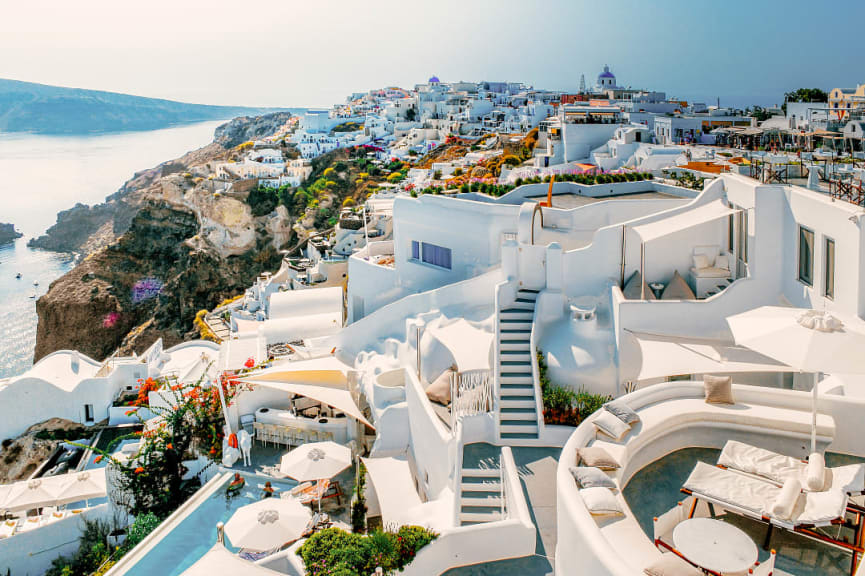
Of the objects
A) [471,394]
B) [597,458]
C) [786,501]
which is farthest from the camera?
[471,394]

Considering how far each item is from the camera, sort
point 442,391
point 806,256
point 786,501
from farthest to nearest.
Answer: point 442,391, point 806,256, point 786,501

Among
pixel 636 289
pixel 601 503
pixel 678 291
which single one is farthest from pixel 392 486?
pixel 678 291

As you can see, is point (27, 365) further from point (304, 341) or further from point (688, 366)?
point (688, 366)

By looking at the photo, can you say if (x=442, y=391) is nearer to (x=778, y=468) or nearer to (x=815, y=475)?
(x=778, y=468)

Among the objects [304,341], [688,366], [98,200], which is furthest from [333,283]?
[98,200]

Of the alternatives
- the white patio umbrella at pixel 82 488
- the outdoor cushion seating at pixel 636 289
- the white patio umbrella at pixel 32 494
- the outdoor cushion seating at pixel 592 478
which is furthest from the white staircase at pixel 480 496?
the white patio umbrella at pixel 32 494

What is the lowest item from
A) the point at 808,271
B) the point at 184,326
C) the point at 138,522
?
the point at 184,326

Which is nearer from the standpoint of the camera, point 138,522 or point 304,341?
point 138,522
